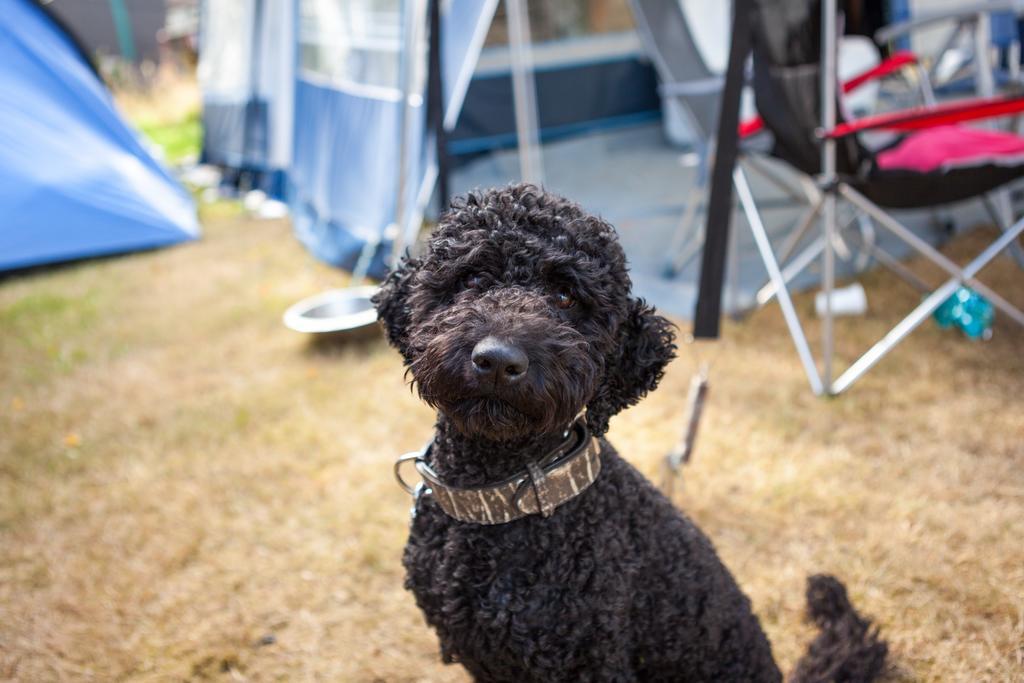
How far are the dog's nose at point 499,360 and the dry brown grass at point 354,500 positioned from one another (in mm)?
1291

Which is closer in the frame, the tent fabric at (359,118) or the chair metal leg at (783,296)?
the chair metal leg at (783,296)

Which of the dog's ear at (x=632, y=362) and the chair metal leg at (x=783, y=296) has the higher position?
the dog's ear at (x=632, y=362)

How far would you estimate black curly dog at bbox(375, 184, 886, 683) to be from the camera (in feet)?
4.60

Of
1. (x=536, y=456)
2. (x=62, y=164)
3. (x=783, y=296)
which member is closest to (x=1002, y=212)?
(x=783, y=296)

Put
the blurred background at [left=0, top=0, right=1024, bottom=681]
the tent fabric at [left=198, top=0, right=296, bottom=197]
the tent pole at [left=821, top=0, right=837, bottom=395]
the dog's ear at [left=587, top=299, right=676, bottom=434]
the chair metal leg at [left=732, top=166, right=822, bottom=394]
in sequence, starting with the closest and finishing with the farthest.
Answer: the dog's ear at [left=587, top=299, right=676, bottom=434], the blurred background at [left=0, top=0, right=1024, bottom=681], the tent pole at [left=821, top=0, right=837, bottom=395], the chair metal leg at [left=732, top=166, right=822, bottom=394], the tent fabric at [left=198, top=0, right=296, bottom=197]

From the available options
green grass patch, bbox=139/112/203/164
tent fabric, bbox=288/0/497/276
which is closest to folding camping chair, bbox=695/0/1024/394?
tent fabric, bbox=288/0/497/276

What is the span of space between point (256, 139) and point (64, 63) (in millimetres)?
2194

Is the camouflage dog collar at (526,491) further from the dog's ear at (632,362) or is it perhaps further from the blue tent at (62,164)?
the blue tent at (62,164)

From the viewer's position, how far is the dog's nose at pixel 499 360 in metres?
1.31

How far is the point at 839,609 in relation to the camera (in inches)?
76.9

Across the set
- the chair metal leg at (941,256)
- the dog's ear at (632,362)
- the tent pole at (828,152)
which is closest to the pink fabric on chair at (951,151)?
the chair metal leg at (941,256)

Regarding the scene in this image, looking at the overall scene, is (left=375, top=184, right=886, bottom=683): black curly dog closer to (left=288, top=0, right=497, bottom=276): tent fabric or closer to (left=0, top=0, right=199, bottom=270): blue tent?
(left=288, top=0, right=497, bottom=276): tent fabric

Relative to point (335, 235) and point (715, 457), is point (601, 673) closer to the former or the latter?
point (715, 457)

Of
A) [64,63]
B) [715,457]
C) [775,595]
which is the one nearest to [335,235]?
[64,63]
